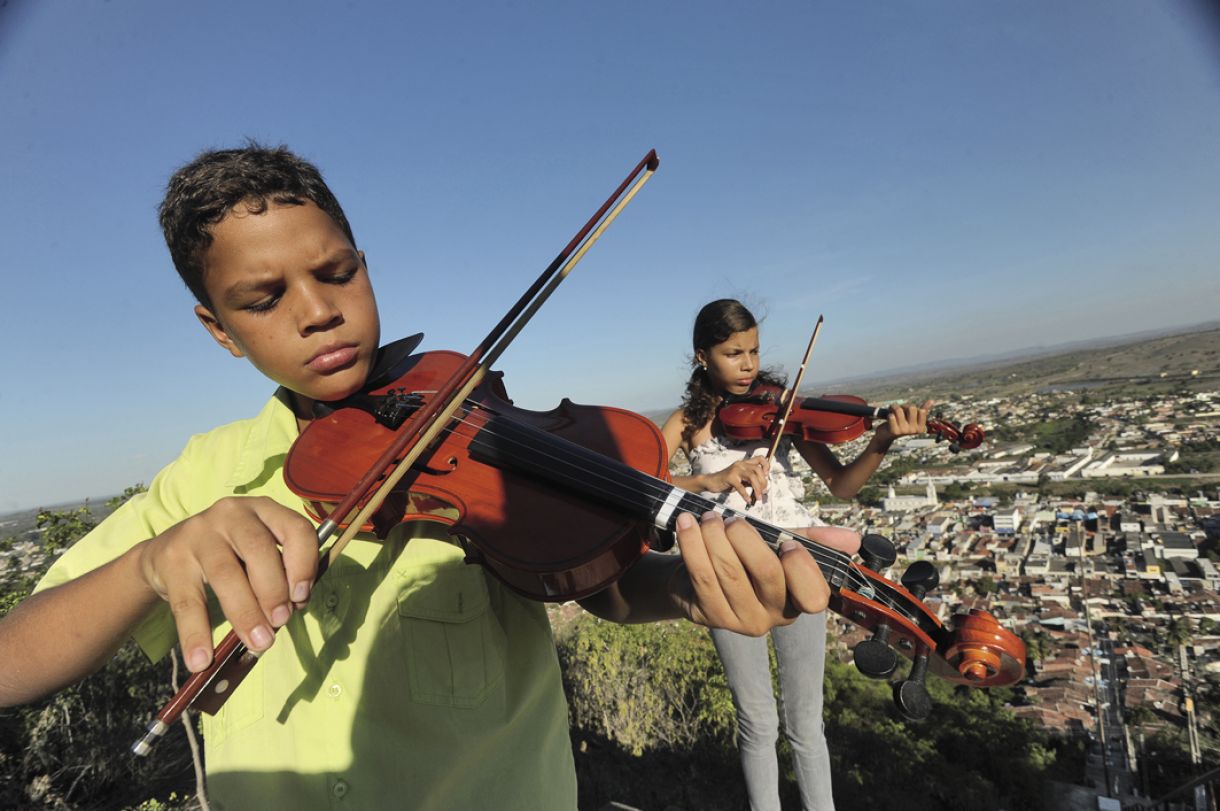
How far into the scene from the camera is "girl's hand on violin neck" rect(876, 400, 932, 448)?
10.5ft

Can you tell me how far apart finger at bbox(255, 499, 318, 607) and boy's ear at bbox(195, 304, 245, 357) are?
77 centimetres

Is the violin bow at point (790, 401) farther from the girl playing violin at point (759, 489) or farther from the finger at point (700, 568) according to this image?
the finger at point (700, 568)

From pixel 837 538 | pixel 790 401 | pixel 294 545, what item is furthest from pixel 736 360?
pixel 294 545

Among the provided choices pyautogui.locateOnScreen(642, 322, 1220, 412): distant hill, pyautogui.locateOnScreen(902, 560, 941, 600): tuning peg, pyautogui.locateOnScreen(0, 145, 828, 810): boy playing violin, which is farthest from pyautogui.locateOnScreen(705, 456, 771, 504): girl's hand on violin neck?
pyautogui.locateOnScreen(642, 322, 1220, 412): distant hill

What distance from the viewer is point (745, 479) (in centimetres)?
284

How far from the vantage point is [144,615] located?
952mm

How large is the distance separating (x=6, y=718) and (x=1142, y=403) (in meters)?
36.4

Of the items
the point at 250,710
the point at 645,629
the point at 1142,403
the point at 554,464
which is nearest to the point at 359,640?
the point at 250,710

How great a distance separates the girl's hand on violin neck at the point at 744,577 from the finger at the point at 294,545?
27.8 inches

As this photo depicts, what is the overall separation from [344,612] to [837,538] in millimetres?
1273

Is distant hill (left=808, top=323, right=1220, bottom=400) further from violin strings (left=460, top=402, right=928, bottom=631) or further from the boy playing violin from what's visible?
the boy playing violin

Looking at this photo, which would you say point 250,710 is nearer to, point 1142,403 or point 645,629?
point 645,629

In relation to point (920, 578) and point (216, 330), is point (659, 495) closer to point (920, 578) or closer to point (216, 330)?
point (920, 578)

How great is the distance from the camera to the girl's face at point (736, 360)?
3.40 meters
